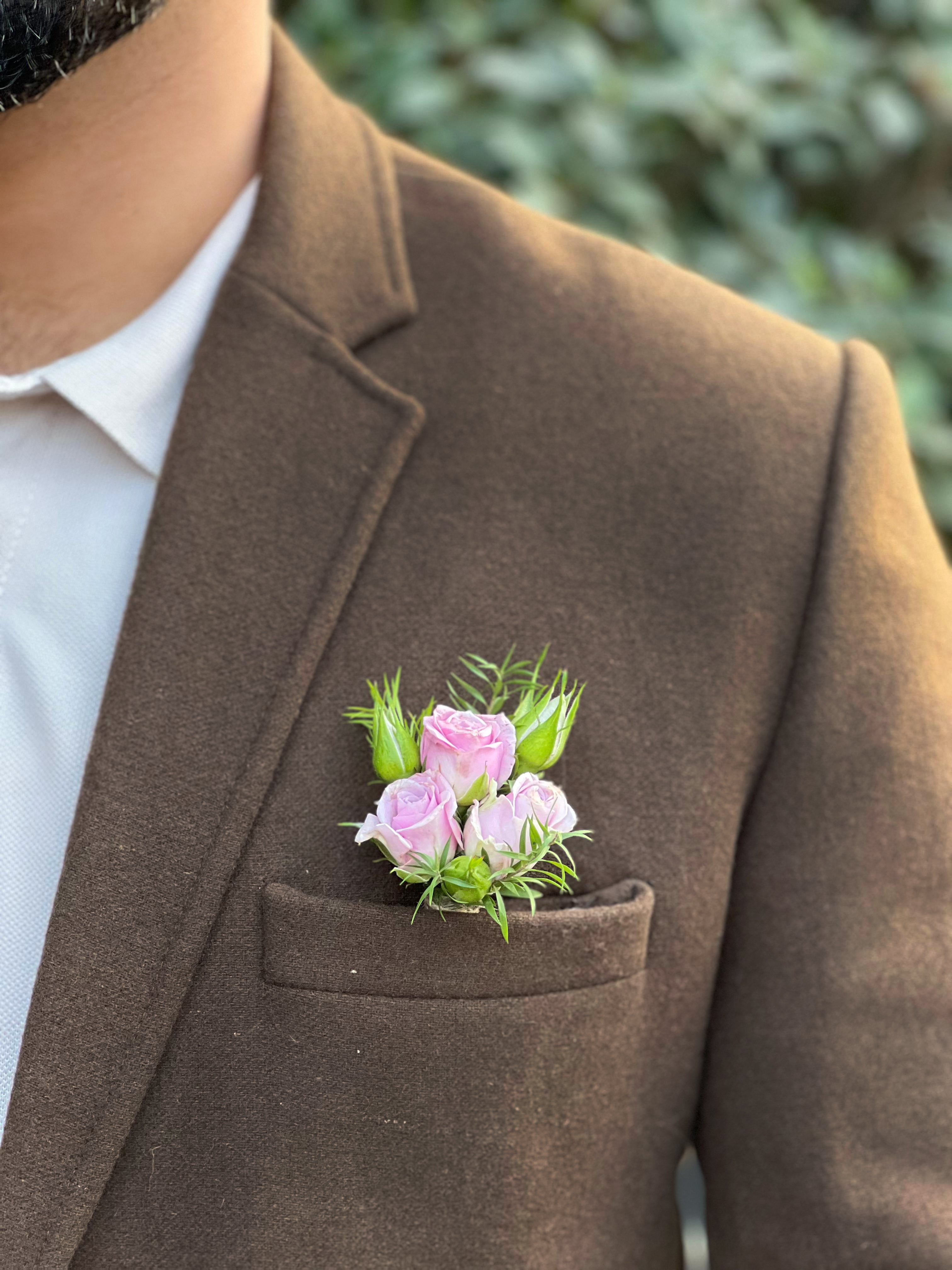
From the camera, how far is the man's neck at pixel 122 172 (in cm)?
88

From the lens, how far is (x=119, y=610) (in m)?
0.89

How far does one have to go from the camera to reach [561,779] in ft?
2.90

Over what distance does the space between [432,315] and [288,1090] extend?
2.08 feet

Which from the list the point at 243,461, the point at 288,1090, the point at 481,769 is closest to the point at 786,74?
the point at 243,461

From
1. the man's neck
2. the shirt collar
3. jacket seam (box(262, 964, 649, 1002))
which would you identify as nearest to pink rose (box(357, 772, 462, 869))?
jacket seam (box(262, 964, 649, 1002))

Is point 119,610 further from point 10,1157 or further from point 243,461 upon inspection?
point 10,1157

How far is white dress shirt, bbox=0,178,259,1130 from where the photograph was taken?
0.83 m

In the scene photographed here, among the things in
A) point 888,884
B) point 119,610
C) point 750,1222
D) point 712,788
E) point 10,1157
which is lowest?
point 750,1222

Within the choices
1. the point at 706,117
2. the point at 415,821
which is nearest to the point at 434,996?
the point at 415,821

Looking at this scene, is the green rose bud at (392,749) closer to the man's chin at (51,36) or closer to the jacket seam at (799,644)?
the jacket seam at (799,644)

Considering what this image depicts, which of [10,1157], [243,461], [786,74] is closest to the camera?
[10,1157]

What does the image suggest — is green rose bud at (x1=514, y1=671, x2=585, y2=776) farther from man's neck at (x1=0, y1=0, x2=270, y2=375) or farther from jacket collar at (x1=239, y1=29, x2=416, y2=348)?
man's neck at (x1=0, y1=0, x2=270, y2=375)

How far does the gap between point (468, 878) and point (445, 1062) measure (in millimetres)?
159

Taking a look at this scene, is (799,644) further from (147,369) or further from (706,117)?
(706,117)
